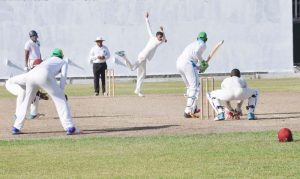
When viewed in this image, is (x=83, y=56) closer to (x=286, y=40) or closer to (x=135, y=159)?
(x=286, y=40)

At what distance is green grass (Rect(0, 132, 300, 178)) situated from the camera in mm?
14672

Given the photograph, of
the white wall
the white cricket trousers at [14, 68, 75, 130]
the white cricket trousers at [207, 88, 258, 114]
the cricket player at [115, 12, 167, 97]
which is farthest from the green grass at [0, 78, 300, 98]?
the white cricket trousers at [14, 68, 75, 130]

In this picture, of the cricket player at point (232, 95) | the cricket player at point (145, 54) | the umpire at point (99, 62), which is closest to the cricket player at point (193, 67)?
the cricket player at point (232, 95)

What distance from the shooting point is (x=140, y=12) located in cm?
5069

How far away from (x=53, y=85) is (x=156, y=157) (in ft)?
14.8

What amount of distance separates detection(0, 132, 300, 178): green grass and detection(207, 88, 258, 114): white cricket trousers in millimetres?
3391

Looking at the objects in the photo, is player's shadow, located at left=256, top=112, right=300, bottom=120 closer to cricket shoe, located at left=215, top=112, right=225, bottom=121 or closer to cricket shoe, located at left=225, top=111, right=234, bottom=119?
cricket shoe, located at left=225, top=111, right=234, bottom=119

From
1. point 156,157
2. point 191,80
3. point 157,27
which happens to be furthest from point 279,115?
point 157,27

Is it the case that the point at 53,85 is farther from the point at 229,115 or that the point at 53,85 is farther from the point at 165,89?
the point at 165,89

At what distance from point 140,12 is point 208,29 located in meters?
3.41

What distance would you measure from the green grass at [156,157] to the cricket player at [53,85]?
1.03 metres

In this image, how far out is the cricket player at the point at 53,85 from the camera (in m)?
20.3

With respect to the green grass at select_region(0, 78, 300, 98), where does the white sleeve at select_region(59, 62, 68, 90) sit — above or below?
below

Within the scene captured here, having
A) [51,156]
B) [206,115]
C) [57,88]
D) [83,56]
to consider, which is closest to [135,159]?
[51,156]
